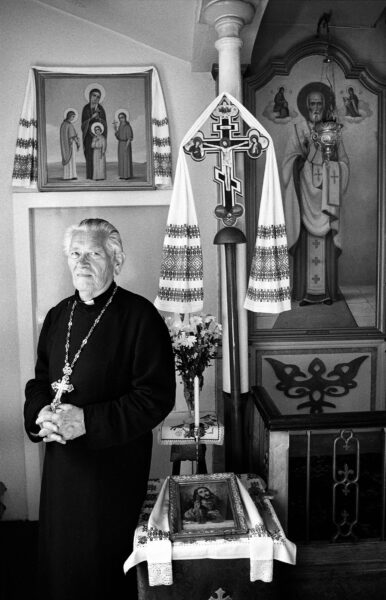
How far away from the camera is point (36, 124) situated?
3625 millimetres

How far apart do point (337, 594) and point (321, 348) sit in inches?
71.6

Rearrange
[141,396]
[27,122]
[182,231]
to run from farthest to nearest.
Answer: [27,122], [182,231], [141,396]

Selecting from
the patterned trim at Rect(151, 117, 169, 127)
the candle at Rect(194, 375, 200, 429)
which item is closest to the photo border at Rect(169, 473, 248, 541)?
the candle at Rect(194, 375, 200, 429)

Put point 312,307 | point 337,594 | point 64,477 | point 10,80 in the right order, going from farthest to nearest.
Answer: point 312,307 → point 10,80 → point 337,594 → point 64,477

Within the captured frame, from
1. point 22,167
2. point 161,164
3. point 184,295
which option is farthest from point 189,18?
point 184,295

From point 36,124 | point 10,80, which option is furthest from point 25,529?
point 10,80

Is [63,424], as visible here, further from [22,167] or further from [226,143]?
[22,167]

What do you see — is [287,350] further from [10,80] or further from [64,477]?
[10,80]

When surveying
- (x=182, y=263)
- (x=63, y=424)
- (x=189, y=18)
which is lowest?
(x=63, y=424)

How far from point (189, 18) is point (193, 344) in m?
2.07

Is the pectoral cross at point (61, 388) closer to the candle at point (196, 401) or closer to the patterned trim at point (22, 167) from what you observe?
the candle at point (196, 401)

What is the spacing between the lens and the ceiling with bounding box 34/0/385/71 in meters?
3.17

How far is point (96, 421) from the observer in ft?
6.91

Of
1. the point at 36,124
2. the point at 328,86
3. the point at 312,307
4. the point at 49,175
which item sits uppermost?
the point at 328,86
